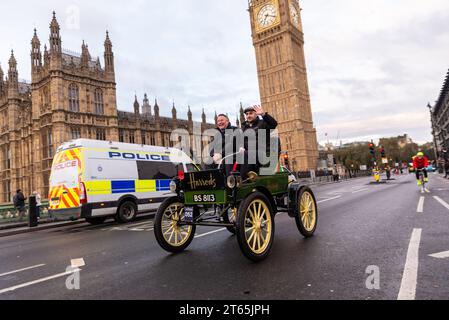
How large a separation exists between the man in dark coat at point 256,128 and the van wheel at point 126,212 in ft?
25.3

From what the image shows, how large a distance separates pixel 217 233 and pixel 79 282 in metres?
3.16

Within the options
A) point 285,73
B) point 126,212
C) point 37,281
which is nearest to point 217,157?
point 37,281

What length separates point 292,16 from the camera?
76.8 metres

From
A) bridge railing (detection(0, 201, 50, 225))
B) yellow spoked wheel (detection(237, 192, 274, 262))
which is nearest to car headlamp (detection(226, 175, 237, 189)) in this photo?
yellow spoked wheel (detection(237, 192, 274, 262))

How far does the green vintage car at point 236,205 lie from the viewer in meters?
4.00

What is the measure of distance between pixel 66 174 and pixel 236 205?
8.50 metres

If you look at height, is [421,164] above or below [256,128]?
below

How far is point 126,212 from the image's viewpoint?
1145 centimetres

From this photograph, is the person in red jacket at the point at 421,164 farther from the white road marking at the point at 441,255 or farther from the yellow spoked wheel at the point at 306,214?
the white road marking at the point at 441,255

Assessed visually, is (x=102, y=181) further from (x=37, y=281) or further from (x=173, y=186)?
(x=37, y=281)

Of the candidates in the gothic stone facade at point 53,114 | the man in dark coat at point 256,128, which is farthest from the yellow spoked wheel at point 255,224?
the gothic stone facade at point 53,114

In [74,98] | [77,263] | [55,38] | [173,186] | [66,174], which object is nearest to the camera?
[77,263]
